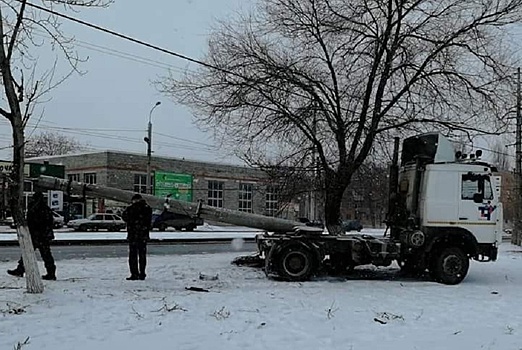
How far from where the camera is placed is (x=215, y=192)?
64.7 metres

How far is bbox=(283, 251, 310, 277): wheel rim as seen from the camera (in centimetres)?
1459

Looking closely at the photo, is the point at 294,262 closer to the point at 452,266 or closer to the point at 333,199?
the point at 452,266

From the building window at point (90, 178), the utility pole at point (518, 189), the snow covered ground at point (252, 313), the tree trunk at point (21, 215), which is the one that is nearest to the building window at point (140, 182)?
the building window at point (90, 178)

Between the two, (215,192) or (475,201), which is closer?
(475,201)

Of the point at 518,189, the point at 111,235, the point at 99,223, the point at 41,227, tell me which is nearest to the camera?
the point at 41,227

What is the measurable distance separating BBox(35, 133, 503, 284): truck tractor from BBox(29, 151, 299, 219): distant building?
35076mm

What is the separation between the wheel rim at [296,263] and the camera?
47.9 ft

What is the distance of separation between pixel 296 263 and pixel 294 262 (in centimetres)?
5

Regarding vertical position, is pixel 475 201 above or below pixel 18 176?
below

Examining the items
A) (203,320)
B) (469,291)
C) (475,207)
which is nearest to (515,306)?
(469,291)

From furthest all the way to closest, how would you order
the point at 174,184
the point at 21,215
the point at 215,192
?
the point at 215,192
the point at 174,184
the point at 21,215

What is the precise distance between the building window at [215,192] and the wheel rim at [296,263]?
49.5 meters

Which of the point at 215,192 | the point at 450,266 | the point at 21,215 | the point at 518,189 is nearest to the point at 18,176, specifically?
the point at 21,215

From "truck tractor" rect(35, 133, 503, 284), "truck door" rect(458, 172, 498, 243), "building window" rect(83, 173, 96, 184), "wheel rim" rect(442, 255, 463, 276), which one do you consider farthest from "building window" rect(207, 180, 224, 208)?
"truck door" rect(458, 172, 498, 243)
